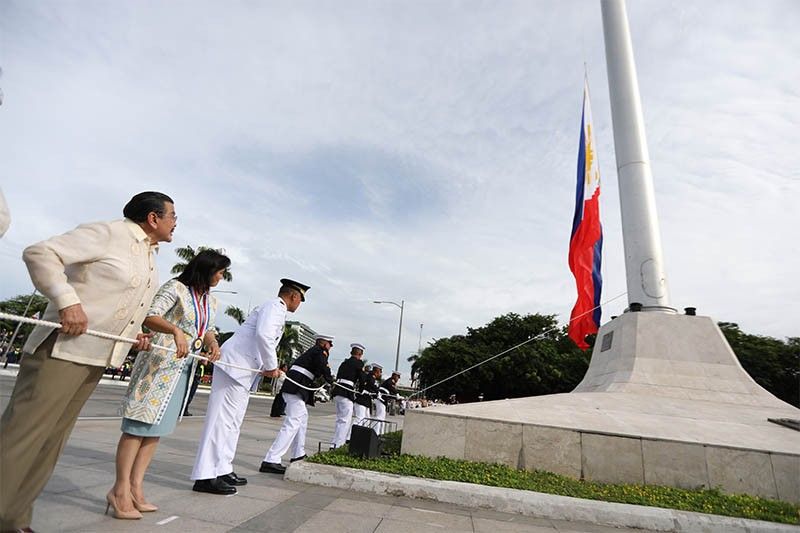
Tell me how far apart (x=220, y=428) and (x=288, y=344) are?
41355 millimetres

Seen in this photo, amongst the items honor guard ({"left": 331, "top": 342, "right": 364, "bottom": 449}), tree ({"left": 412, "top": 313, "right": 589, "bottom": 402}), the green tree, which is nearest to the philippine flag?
honor guard ({"left": 331, "top": 342, "right": 364, "bottom": 449})

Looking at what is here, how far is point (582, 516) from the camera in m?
4.46

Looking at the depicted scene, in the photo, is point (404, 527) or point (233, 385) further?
point (233, 385)

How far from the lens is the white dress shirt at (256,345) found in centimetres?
446

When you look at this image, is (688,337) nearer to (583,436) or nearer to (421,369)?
(583,436)

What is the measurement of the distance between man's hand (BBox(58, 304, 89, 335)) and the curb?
3.39 metres

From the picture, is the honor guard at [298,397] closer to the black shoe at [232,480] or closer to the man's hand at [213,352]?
the black shoe at [232,480]

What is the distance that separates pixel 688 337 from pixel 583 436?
5820 mm

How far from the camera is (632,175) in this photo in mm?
12508

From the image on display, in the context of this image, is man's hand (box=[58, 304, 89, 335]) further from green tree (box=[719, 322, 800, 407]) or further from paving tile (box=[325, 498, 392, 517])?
green tree (box=[719, 322, 800, 407])

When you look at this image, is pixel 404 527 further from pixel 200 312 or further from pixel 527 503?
pixel 200 312

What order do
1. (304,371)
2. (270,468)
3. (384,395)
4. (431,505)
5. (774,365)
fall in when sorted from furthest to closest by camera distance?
(774,365), (384,395), (304,371), (270,468), (431,505)

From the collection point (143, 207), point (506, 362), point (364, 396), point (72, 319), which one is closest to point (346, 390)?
point (364, 396)

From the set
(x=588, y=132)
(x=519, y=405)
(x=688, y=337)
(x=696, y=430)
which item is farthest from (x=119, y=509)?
(x=588, y=132)
